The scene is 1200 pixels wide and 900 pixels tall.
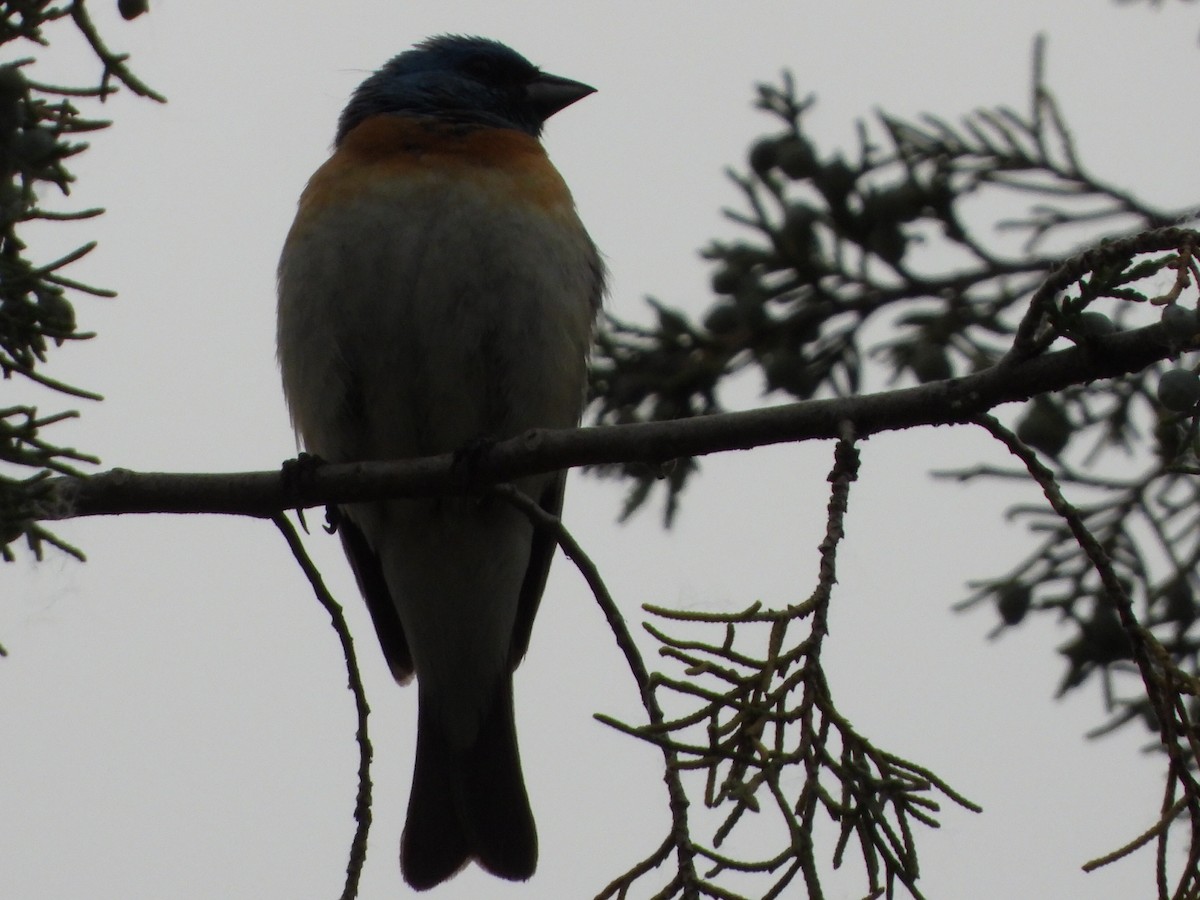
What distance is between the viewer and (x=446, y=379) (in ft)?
14.1

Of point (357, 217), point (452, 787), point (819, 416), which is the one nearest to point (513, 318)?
point (357, 217)

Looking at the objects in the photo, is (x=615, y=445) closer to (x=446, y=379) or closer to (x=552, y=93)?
(x=446, y=379)

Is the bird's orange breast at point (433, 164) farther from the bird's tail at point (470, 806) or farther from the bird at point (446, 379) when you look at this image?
the bird's tail at point (470, 806)

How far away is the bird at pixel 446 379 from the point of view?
4.31 metres

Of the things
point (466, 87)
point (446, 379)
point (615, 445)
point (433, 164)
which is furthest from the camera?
point (466, 87)

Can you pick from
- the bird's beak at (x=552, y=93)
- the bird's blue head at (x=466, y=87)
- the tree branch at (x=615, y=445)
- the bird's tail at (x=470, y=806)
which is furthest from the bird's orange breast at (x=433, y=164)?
the bird's tail at (x=470, y=806)

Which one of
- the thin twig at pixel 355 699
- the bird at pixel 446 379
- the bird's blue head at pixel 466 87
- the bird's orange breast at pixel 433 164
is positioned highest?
the bird's blue head at pixel 466 87

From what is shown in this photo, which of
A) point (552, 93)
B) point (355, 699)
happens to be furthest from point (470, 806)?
point (552, 93)

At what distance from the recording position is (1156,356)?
262 centimetres

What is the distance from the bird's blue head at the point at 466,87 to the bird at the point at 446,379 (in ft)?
0.95

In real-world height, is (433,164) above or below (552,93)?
below

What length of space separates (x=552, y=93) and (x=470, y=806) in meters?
2.49

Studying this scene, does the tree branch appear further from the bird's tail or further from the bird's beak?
the bird's beak

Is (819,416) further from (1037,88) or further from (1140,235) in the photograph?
(1037,88)
